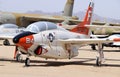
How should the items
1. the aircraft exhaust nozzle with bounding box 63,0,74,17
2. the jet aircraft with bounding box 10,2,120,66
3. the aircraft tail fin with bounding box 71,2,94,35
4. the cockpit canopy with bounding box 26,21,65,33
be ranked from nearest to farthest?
the jet aircraft with bounding box 10,2,120,66 → the cockpit canopy with bounding box 26,21,65,33 → the aircraft tail fin with bounding box 71,2,94,35 → the aircraft exhaust nozzle with bounding box 63,0,74,17

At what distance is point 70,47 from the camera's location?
1648cm

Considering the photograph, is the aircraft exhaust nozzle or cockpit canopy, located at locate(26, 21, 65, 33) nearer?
cockpit canopy, located at locate(26, 21, 65, 33)

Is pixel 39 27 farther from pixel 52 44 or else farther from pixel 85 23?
pixel 85 23

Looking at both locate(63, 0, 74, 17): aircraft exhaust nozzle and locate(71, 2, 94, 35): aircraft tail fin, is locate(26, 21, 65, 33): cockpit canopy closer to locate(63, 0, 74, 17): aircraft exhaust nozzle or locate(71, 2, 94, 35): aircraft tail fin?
locate(71, 2, 94, 35): aircraft tail fin

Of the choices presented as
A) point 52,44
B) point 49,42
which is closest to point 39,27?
point 49,42

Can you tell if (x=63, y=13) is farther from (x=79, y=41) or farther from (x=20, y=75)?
(x=20, y=75)

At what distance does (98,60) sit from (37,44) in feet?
10.1

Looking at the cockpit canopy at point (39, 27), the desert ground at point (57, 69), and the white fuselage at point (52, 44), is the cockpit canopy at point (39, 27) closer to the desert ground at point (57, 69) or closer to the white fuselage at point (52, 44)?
the white fuselage at point (52, 44)

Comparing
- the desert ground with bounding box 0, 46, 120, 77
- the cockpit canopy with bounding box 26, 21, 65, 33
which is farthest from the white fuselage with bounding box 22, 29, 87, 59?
the desert ground with bounding box 0, 46, 120, 77

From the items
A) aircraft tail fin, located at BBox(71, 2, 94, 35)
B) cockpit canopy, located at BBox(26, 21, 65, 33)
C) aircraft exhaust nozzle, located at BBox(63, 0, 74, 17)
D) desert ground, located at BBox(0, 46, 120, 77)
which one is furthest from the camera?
aircraft exhaust nozzle, located at BBox(63, 0, 74, 17)

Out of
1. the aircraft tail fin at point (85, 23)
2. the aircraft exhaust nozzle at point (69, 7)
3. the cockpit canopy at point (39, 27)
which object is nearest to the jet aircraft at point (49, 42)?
the cockpit canopy at point (39, 27)

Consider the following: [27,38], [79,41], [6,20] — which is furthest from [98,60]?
[6,20]

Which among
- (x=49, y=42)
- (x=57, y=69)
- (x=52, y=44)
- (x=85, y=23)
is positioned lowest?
(x=57, y=69)

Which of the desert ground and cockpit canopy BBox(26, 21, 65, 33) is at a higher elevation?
cockpit canopy BBox(26, 21, 65, 33)
